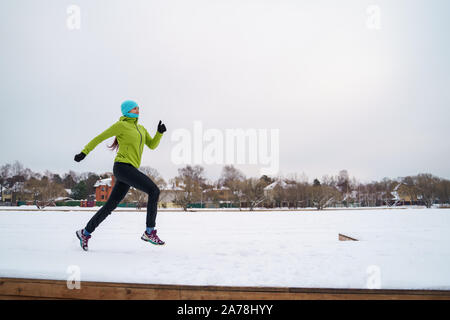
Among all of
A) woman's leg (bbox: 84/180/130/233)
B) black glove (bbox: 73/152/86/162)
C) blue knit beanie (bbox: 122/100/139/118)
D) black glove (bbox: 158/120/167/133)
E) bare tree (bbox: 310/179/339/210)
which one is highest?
blue knit beanie (bbox: 122/100/139/118)

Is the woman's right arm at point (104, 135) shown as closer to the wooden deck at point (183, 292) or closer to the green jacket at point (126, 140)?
the green jacket at point (126, 140)

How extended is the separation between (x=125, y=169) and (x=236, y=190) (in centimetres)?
3688

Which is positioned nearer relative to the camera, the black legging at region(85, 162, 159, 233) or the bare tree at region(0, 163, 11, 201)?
the black legging at region(85, 162, 159, 233)

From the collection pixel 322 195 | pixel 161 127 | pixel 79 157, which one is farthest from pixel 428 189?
pixel 79 157

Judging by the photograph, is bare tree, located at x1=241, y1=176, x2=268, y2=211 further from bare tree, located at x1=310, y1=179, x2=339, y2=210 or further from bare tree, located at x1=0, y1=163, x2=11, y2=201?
bare tree, located at x1=0, y1=163, x2=11, y2=201

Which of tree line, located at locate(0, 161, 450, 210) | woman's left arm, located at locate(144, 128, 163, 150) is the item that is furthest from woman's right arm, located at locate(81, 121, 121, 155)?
tree line, located at locate(0, 161, 450, 210)

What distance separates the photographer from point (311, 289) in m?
1.52

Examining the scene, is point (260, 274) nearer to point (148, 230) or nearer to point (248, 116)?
point (148, 230)

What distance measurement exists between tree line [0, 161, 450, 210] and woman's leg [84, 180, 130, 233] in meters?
29.4

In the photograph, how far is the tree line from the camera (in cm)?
3609

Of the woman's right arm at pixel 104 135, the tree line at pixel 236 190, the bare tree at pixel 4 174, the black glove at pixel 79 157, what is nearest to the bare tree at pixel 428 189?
the tree line at pixel 236 190

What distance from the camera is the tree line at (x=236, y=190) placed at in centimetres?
3609

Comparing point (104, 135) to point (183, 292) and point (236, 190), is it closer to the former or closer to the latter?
point (183, 292)
